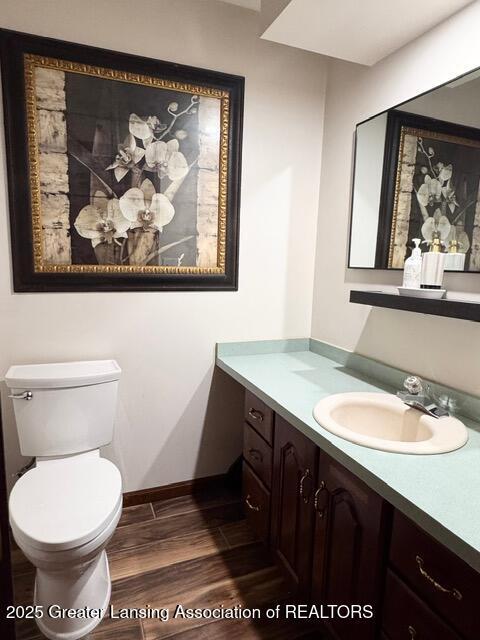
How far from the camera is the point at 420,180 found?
150 cm

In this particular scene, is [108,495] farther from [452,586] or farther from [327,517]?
[452,586]

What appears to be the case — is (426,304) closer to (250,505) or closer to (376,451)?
(376,451)

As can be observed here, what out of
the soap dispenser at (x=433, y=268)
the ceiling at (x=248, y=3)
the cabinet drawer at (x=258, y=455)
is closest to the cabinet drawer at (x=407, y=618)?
the cabinet drawer at (x=258, y=455)

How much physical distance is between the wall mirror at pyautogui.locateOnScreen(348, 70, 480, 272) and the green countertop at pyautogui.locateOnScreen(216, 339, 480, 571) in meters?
0.52

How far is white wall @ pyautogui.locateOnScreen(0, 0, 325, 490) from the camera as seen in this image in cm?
171

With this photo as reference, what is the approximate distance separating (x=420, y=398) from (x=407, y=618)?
27.0 inches

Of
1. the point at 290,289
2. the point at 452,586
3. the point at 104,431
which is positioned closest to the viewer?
the point at 452,586

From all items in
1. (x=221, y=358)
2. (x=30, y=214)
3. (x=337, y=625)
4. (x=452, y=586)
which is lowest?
(x=337, y=625)

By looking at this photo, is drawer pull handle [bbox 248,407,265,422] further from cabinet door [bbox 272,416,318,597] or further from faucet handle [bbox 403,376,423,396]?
faucet handle [bbox 403,376,423,396]

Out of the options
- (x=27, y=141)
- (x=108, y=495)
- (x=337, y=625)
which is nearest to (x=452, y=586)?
(x=337, y=625)

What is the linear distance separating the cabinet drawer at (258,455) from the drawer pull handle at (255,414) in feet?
0.22

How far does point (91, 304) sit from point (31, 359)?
14.2 inches

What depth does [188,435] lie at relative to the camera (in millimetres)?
2127

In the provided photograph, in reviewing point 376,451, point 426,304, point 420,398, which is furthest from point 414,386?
point 376,451
